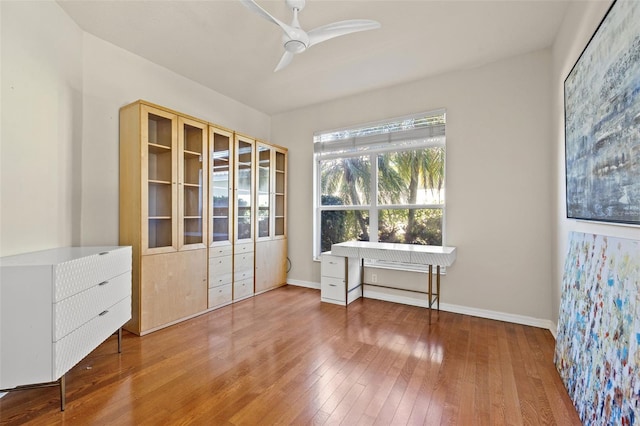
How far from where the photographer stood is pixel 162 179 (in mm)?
3145

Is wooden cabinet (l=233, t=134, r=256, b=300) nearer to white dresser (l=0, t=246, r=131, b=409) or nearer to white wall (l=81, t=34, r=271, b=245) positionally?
white wall (l=81, t=34, r=271, b=245)

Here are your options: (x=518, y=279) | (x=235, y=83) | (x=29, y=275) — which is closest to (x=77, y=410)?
(x=29, y=275)

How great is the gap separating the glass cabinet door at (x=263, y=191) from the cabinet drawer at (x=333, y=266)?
1.05m

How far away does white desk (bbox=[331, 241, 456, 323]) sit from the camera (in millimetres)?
3146

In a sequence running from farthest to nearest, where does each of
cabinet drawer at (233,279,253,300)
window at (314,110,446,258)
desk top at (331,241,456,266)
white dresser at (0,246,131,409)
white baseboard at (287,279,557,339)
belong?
cabinet drawer at (233,279,253,300), window at (314,110,446,258), desk top at (331,241,456,266), white baseboard at (287,279,557,339), white dresser at (0,246,131,409)

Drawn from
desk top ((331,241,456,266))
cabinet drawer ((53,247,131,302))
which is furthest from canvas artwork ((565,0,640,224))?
cabinet drawer ((53,247,131,302))

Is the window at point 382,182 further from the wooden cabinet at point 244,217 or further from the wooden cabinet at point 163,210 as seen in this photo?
the wooden cabinet at point 163,210

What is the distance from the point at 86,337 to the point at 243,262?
2062 mm

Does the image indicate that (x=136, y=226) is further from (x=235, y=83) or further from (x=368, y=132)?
(x=368, y=132)

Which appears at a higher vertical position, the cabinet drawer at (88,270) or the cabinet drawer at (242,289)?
the cabinet drawer at (88,270)

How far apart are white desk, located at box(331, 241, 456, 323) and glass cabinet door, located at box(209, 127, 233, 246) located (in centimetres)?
144

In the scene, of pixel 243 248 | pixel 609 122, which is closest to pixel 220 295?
pixel 243 248

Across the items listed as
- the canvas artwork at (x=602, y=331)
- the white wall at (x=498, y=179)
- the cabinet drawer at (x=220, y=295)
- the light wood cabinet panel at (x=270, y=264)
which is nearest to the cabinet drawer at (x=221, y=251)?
the cabinet drawer at (x=220, y=295)

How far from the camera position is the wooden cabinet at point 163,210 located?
2871 millimetres
